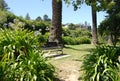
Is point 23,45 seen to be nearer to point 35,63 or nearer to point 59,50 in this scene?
point 35,63

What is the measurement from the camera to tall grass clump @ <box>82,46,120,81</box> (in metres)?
9.23

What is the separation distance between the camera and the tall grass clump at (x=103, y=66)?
9.23 m

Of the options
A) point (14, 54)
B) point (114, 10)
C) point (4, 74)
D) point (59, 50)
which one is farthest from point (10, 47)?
point (114, 10)

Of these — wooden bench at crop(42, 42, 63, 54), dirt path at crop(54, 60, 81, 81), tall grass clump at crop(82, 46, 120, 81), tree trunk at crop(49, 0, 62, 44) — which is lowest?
dirt path at crop(54, 60, 81, 81)

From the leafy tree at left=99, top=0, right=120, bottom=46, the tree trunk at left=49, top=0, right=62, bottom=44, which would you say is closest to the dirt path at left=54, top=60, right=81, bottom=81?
the tree trunk at left=49, top=0, right=62, bottom=44

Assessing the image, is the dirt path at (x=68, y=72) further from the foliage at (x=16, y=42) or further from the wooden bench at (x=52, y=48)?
the wooden bench at (x=52, y=48)

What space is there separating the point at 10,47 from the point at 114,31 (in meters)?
21.5

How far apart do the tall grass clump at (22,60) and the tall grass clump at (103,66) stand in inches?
47.0

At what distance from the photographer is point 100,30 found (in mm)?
32188

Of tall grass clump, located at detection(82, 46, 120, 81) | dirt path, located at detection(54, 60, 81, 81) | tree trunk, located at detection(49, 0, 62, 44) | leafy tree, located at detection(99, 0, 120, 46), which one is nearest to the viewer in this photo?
tall grass clump, located at detection(82, 46, 120, 81)

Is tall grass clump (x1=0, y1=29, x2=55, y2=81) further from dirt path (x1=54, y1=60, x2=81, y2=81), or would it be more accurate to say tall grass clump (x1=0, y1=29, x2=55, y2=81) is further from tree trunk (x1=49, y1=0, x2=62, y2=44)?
tree trunk (x1=49, y1=0, x2=62, y2=44)

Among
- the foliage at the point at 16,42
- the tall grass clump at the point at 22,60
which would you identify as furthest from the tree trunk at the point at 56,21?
the foliage at the point at 16,42

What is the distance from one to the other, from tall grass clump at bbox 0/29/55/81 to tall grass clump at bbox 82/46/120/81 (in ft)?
3.91

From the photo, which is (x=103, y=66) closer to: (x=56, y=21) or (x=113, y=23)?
(x=56, y=21)
